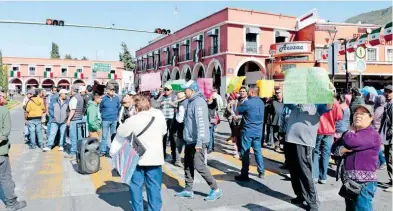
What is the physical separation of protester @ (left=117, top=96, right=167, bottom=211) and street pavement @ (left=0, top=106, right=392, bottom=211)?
63 cm

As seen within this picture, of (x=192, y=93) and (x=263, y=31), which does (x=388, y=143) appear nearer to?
(x=192, y=93)

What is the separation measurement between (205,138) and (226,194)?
3.57 feet

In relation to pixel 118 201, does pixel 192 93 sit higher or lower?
higher

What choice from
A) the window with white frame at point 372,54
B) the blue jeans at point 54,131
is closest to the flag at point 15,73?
the window with white frame at point 372,54

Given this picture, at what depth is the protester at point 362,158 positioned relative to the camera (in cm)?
347

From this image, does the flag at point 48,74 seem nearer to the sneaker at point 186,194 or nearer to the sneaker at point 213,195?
the sneaker at point 186,194

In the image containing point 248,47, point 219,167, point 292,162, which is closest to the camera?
point 292,162

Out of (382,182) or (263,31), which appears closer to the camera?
(382,182)

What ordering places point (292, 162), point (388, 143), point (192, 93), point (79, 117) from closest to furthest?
point (292, 162) → point (192, 93) → point (388, 143) → point (79, 117)

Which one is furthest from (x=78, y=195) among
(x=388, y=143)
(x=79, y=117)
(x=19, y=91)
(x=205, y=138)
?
(x=19, y=91)

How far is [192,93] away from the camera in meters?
5.27

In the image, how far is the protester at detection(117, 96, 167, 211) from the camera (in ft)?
13.8

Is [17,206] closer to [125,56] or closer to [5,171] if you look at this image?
[5,171]

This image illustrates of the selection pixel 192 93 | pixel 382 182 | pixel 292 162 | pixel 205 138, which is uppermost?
pixel 192 93
